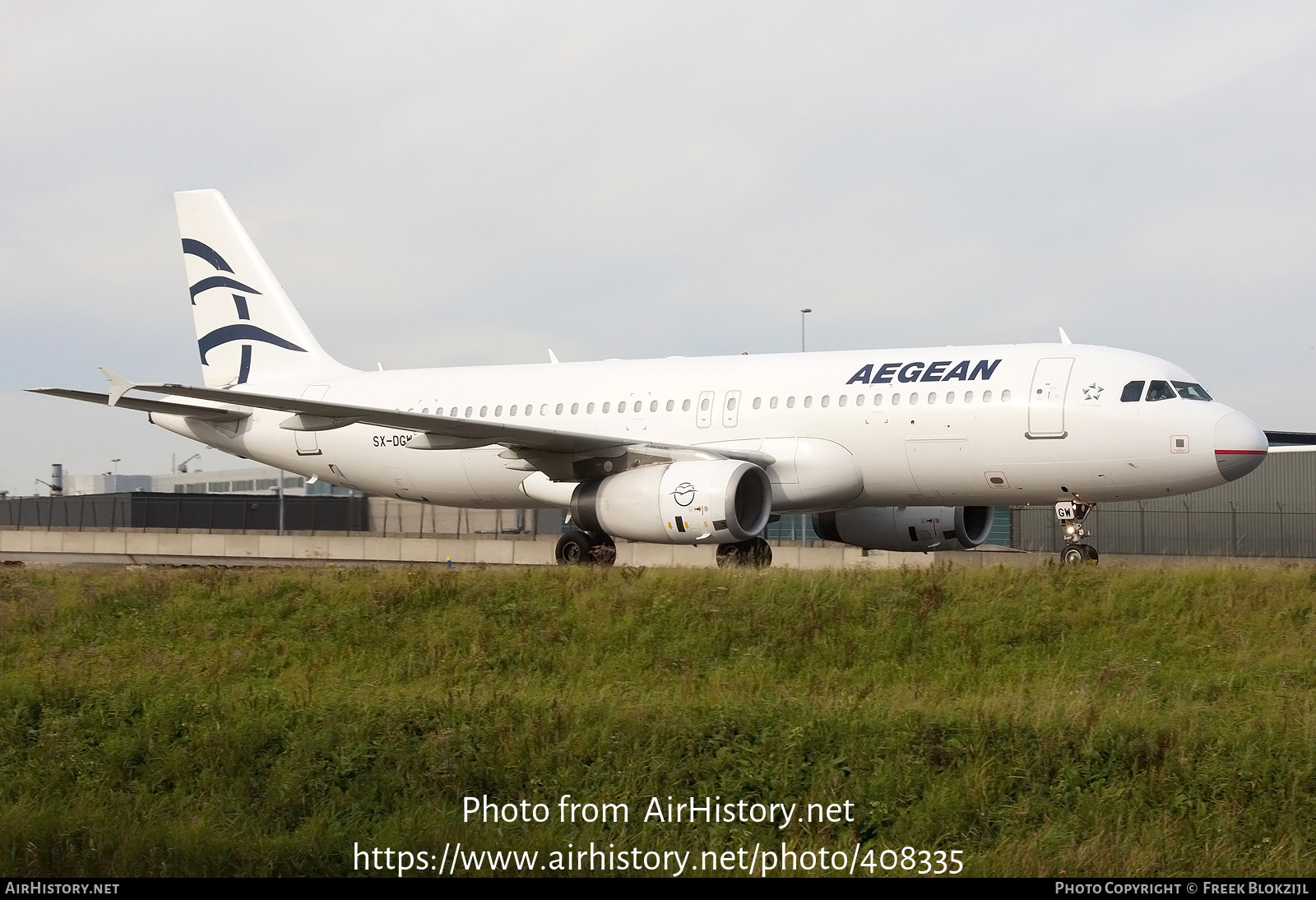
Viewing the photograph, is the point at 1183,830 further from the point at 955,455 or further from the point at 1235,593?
the point at 955,455

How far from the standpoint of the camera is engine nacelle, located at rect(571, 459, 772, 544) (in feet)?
70.6

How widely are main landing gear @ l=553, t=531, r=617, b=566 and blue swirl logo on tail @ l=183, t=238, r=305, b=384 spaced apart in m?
9.20

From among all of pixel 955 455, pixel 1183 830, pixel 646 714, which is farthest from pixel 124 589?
pixel 1183 830

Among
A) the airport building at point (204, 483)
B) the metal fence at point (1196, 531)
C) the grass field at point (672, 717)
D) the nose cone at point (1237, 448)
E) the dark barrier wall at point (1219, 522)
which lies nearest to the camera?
the grass field at point (672, 717)

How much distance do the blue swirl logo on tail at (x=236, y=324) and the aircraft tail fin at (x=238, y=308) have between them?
0.06ft

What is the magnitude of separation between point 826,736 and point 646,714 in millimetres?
1677

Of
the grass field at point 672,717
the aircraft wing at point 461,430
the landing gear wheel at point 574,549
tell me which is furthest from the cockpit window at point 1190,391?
the landing gear wheel at point 574,549

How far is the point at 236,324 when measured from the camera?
102 feet

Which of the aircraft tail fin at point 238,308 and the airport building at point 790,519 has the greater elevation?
the aircraft tail fin at point 238,308

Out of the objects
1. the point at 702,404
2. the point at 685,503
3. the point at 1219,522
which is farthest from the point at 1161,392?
the point at 1219,522

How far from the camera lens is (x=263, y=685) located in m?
15.7

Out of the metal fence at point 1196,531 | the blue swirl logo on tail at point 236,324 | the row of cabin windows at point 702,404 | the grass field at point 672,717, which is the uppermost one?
the blue swirl logo on tail at point 236,324

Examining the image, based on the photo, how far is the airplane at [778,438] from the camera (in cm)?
2122

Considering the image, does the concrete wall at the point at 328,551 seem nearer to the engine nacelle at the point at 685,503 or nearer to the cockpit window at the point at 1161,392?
the engine nacelle at the point at 685,503
